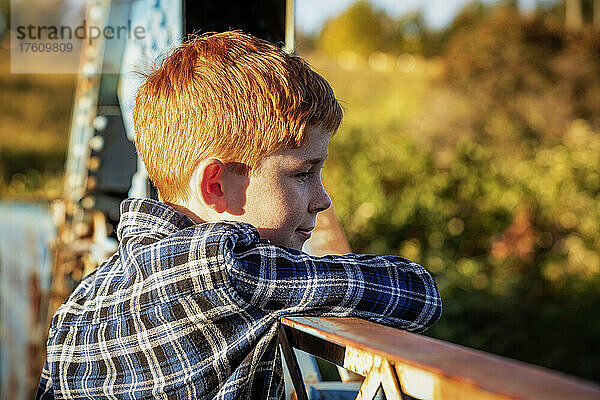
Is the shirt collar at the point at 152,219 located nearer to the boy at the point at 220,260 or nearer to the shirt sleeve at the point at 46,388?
the boy at the point at 220,260

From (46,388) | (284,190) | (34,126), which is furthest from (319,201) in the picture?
(34,126)

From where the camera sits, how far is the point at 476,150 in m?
5.71

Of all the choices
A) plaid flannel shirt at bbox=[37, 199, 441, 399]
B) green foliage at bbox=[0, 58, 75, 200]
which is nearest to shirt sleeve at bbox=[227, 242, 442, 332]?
plaid flannel shirt at bbox=[37, 199, 441, 399]

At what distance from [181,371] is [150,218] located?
0.22 metres

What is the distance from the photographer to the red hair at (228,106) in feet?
3.70

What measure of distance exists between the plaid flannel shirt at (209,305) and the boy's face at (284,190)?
0.36 feet

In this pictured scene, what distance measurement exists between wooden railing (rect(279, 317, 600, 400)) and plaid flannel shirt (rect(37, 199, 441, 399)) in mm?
63

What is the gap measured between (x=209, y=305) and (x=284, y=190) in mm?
233

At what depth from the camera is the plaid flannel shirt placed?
38.8 inches

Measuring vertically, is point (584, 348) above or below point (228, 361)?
below

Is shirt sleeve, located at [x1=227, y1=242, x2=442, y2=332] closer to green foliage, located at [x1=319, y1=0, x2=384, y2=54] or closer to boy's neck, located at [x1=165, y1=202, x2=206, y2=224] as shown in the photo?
boy's neck, located at [x1=165, y1=202, x2=206, y2=224]

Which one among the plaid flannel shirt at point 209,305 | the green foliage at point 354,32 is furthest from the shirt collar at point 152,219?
the green foliage at point 354,32

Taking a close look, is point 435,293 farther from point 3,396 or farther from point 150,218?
point 3,396

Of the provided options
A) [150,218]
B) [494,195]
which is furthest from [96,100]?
[494,195]
